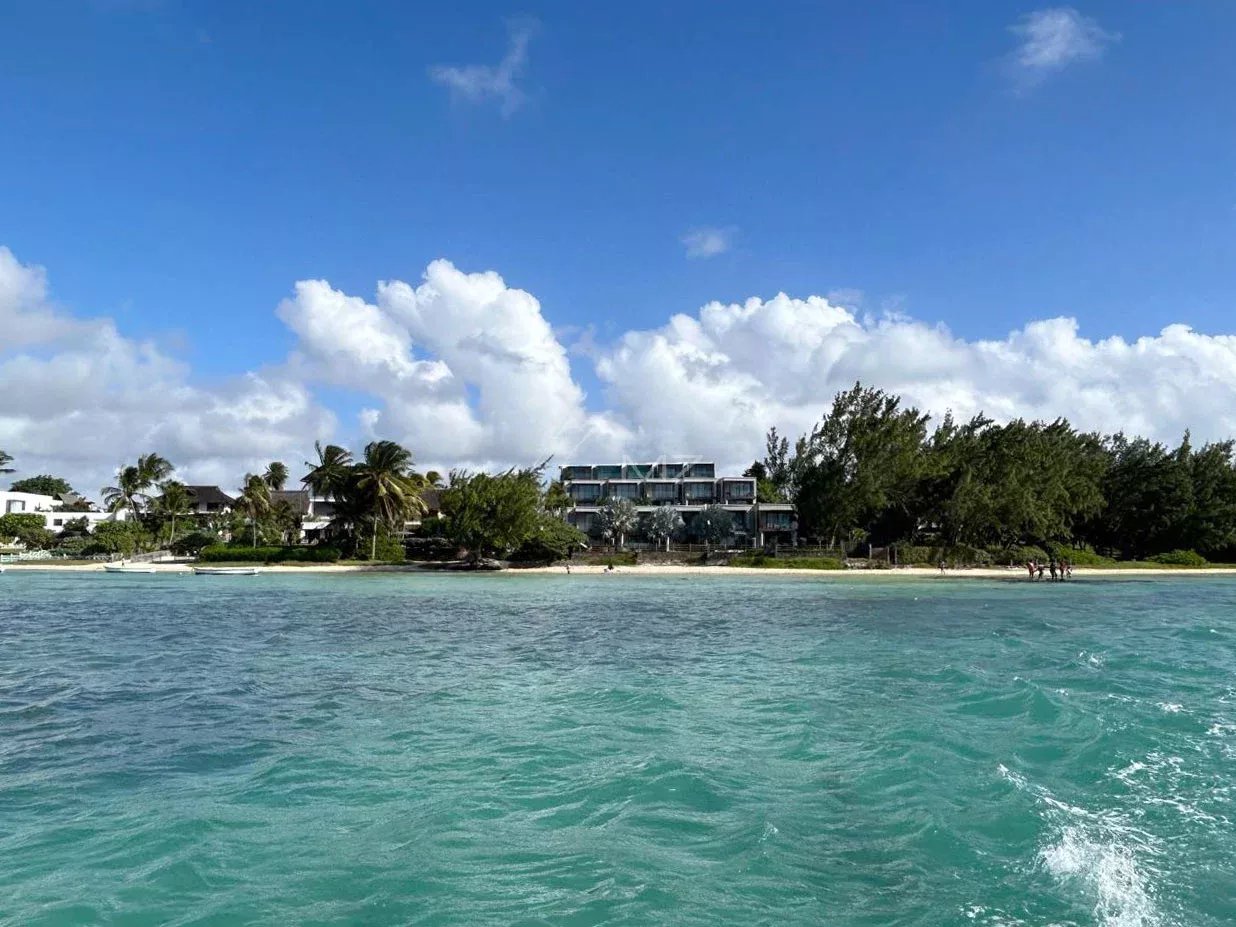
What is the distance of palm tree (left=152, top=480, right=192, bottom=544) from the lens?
93.4m

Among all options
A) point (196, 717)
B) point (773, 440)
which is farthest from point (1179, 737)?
point (773, 440)

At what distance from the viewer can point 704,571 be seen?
70.2 meters

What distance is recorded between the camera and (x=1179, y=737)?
13.6 meters

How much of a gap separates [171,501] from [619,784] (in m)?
95.9

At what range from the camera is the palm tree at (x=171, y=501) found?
93.4m

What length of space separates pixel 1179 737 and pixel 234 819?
1377cm

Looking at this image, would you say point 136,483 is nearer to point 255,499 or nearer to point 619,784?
point 255,499

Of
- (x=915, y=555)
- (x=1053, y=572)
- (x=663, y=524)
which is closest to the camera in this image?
(x=1053, y=572)

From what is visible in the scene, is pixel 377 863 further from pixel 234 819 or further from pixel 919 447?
pixel 919 447

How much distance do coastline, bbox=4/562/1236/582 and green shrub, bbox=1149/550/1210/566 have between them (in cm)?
210

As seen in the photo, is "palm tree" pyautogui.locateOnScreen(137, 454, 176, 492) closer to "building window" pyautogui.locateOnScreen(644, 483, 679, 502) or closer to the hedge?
the hedge

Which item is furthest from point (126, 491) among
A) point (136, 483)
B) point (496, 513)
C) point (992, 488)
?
point (992, 488)

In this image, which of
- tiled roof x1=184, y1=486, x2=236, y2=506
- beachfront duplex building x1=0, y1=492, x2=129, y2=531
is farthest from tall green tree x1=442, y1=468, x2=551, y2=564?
tiled roof x1=184, y1=486, x2=236, y2=506

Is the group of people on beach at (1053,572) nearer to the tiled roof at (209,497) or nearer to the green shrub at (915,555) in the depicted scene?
the green shrub at (915,555)
